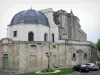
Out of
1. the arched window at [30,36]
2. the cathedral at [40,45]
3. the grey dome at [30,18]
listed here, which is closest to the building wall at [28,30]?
the cathedral at [40,45]

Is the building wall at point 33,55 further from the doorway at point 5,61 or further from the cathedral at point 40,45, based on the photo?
the doorway at point 5,61

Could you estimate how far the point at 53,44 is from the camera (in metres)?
39.7

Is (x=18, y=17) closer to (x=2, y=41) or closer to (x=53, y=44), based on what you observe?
(x=2, y=41)

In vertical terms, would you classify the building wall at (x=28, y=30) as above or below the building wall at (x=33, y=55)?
above

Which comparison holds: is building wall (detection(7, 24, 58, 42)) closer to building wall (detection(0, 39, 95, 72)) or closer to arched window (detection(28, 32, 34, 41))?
arched window (detection(28, 32, 34, 41))

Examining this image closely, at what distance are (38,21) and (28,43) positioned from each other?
7.32 metres

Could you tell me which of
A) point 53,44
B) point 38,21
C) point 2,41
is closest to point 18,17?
point 38,21

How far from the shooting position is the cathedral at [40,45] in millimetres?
37031

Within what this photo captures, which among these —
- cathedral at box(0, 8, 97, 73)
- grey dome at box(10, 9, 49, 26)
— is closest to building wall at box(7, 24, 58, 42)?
cathedral at box(0, 8, 97, 73)

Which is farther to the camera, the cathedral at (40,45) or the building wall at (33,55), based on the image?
the cathedral at (40,45)

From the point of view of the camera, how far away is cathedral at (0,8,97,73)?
37.0 metres

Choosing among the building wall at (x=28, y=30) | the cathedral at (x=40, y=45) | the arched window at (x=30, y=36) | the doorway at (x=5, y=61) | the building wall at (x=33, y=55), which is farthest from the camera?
the arched window at (x=30, y=36)

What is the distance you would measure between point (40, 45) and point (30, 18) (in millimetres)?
8147

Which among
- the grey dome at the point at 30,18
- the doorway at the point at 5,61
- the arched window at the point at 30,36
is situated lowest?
the doorway at the point at 5,61
